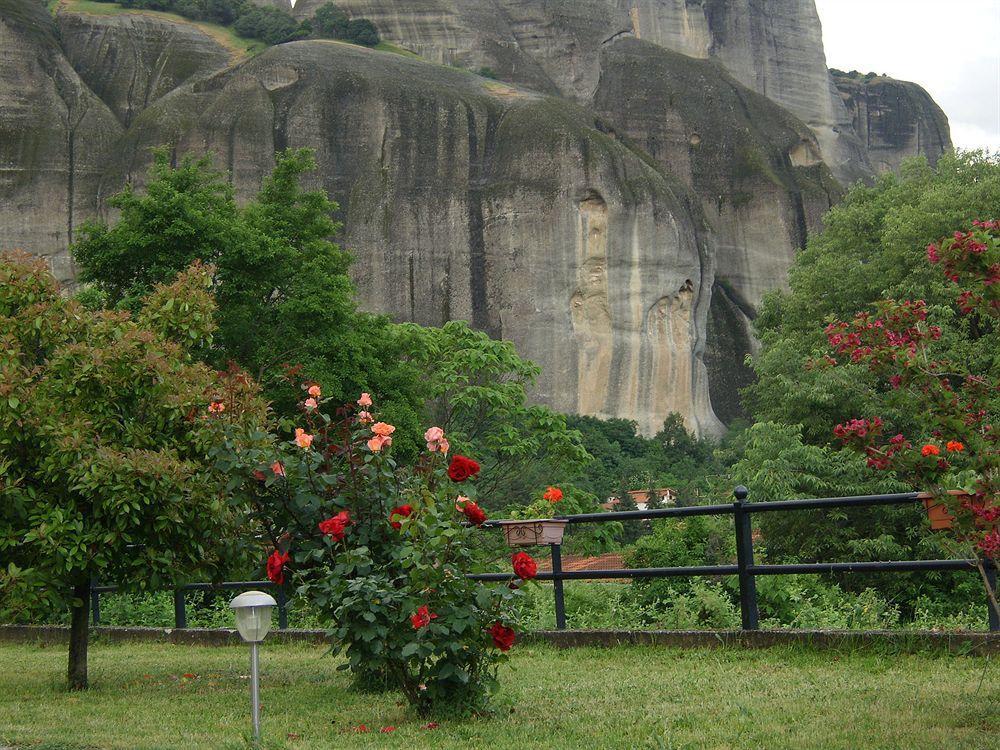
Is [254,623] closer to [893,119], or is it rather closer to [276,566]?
[276,566]

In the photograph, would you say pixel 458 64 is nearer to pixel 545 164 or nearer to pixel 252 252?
pixel 545 164

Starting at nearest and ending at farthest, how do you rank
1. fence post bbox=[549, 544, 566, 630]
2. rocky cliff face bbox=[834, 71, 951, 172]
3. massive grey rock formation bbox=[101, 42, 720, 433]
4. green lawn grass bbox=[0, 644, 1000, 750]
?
1. green lawn grass bbox=[0, 644, 1000, 750]
2. fence post bbox=[549, 544, 566, 630]
3. massive grey rock formation bbox=[101, 42, 720, 433]
4. rocky cliff face bbox=[834, 71, 951, 172]

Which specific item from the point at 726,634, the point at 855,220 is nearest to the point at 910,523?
the point at 726,634

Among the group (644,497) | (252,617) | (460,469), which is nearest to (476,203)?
(644,497)

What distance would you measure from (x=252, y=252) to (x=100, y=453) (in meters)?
17.6

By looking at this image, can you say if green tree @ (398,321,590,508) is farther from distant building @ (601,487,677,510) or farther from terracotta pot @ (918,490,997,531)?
terracotta pot @ (918,490,997,531)

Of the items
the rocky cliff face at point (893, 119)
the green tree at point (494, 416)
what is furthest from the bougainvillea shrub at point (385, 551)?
the rocky cliff face at point (893, 119)

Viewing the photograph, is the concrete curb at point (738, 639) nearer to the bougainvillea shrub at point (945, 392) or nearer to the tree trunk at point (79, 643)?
the bougainvillea shrub at point (945, 392)

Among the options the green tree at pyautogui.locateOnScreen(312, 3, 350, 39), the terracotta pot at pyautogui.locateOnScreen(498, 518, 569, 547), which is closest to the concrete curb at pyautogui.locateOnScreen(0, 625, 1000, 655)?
the terracotta pot at pyautogui.locateOnScreen(498, 518, 569, 547)

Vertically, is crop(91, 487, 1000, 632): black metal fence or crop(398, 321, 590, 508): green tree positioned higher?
crop(398, 321, 590, 508): green tree

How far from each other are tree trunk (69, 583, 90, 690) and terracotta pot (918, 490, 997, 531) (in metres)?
5.24

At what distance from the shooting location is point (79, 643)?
27.8 ft

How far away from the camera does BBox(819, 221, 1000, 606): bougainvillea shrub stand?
5152 mm

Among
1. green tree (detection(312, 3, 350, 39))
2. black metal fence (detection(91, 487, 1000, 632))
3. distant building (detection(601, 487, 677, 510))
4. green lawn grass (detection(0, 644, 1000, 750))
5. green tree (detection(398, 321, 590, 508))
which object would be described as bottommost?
green lawn grass (detection(0, 644, 1000, 750))
